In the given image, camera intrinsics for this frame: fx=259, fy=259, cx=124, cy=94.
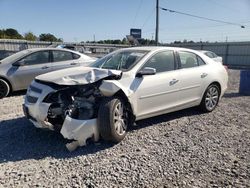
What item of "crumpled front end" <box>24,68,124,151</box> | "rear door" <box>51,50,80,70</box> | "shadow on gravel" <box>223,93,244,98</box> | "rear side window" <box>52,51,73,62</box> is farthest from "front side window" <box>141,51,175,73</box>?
"rear side window" <box>52,51,73,62</box>

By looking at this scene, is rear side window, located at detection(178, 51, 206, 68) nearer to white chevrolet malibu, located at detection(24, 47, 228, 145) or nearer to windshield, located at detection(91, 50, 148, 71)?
white chevrolet malibu, located at detection(24, 47, 228, 145)

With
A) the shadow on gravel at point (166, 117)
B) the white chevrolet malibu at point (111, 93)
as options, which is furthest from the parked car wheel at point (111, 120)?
the shadow on gravel at point (166, 117)

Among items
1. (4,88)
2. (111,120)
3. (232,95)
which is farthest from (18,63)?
(232,95)

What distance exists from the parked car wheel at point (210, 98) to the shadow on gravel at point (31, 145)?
9.22 feet

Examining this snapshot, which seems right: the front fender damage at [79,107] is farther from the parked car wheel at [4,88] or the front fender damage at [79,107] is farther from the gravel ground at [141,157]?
the parked car wheel at [4,88]

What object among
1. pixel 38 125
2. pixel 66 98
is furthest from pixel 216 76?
pixel 38 125

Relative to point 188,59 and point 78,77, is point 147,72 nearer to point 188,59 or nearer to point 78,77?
point 78,77

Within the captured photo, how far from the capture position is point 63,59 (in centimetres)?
873

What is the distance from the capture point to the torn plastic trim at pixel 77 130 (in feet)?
13.1

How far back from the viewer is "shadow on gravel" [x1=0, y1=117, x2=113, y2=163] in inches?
154

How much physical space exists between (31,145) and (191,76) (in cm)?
350

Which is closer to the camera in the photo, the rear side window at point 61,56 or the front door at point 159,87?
the front door at point 159,87

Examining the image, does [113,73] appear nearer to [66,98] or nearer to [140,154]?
[66,98]

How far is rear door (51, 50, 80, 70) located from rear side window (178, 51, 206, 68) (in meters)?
4.27
